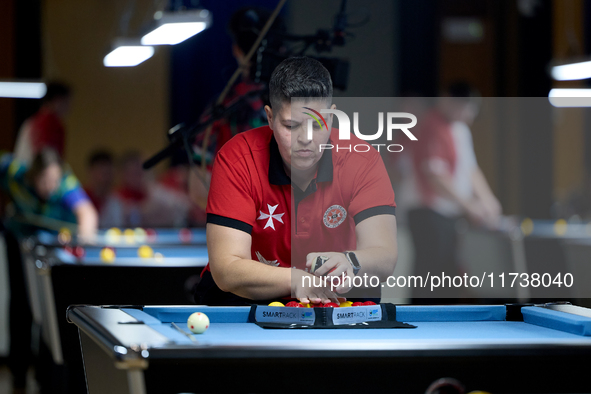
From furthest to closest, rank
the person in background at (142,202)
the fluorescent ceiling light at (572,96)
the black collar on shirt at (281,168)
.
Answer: the person in background at (142,202) → the fluorescent ceiling light at (572,96) → the black collar on shirt at (281,168)

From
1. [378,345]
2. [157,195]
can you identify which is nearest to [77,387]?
[378,345]

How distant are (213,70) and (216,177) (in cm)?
613

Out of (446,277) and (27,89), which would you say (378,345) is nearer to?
(446,277)

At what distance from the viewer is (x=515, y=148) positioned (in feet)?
26.8

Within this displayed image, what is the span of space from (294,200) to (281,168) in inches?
4.2

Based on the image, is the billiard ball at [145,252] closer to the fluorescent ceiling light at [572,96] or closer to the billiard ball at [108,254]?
the billiard ball at [108,254]

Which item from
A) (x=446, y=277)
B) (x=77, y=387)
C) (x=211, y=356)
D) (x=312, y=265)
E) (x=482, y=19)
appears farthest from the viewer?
(x=482, y=19)

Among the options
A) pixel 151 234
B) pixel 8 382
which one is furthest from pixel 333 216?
pixel 151 234

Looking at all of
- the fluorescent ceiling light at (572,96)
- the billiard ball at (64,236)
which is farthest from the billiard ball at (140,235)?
the fluorescent ceiling light at (572,96)

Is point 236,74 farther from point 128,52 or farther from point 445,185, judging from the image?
point 445,185

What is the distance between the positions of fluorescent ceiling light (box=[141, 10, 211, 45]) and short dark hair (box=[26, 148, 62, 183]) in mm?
1438

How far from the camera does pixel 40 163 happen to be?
4.73 meters

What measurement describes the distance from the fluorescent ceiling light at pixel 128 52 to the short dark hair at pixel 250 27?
1.33 meters

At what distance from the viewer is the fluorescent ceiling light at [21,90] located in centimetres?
778
